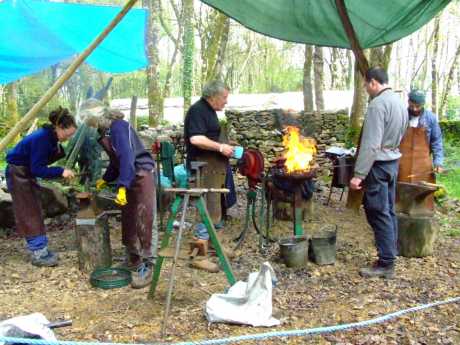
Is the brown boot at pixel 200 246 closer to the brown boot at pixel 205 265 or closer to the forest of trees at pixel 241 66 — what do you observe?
the brown boot at pixel 205 265

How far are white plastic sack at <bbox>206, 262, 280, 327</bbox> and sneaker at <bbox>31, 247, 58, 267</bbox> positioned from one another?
7.20 ft

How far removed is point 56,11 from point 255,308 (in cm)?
515

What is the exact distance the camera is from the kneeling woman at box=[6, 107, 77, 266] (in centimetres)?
476

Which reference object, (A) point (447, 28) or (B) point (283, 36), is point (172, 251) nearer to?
(B) point (283, 36)

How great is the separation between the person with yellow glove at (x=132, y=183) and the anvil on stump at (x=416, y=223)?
275 cm

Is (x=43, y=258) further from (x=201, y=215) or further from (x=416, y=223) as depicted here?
(x=416, y=223)

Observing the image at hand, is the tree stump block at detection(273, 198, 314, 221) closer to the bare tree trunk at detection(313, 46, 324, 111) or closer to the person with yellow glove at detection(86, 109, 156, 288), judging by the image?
the person with yellow glove at detection(86, 109, 156, 288)

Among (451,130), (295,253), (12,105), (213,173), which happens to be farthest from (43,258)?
(451,130)

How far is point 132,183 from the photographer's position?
4.53m

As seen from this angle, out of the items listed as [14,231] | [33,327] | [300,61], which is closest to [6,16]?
[14,231]

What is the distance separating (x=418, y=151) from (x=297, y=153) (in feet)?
4.68

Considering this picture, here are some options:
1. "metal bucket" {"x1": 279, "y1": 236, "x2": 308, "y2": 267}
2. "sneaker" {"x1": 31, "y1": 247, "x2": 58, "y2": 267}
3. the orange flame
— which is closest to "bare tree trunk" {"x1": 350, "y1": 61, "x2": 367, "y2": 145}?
the orange flame

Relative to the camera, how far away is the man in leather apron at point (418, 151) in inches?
221

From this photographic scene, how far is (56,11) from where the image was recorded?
21.5 feet
